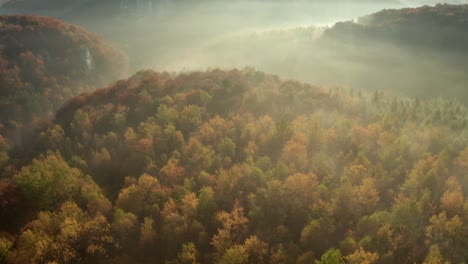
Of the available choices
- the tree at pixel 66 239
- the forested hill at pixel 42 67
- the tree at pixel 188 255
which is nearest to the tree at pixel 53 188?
the tree at pixel 66 239

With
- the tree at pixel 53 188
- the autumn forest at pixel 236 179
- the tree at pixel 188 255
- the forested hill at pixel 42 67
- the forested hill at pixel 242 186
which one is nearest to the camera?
the tree at pixel 188 255

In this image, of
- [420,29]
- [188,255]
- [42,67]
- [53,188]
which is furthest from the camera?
[420,29]

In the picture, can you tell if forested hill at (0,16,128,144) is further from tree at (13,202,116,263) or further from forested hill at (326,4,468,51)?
forested hill at (326,4,468,51)

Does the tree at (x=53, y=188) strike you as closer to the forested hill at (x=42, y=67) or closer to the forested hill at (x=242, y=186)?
the forested hill at (x=242, y=186)

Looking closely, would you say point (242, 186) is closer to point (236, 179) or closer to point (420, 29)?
point (236, 179)

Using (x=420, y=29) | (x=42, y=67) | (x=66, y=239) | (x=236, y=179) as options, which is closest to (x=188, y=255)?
(x=66, y=239)

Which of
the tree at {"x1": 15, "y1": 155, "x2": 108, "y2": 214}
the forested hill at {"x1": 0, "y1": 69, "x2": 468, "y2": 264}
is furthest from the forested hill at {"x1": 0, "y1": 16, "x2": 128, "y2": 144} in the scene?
the tree at {"x1": 15, "y1": 155, "x2": 108, "y2": 214}
